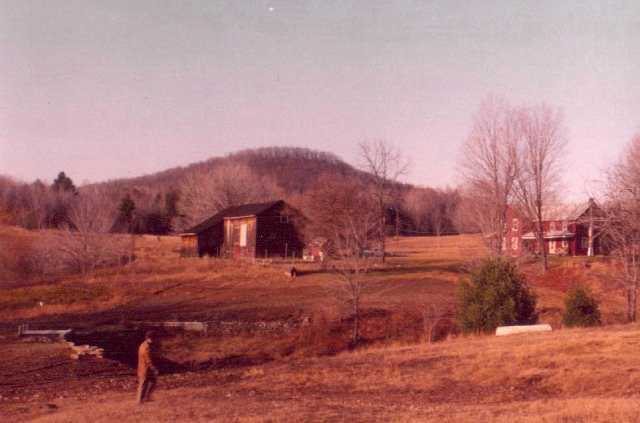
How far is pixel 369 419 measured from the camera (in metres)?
10.8

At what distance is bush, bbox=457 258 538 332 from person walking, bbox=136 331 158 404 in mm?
14042

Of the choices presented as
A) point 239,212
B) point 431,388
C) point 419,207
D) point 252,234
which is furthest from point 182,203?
point 431,388

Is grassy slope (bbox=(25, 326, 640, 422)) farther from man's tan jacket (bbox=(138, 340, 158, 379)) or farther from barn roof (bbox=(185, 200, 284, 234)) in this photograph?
barn roof (bbox=(185, 200, 284, 234))

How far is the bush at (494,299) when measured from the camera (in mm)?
23594

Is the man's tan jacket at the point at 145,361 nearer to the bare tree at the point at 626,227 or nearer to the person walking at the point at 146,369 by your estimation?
the person walking at the point at 146,369

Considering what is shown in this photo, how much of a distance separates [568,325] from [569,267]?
26.4 metres

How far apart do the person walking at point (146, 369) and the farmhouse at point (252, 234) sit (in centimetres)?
4196

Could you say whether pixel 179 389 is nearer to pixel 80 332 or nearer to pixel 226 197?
pixel 80 332

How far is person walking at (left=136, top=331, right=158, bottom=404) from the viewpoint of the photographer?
13.1 meters

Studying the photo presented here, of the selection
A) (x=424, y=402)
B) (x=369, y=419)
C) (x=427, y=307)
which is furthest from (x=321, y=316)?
(x=369, y=419)

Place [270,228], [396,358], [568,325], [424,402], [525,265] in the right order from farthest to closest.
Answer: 1. [270,228]
2. [525,265]
3. [568,325]
4. [396,358]
5. [424,402]

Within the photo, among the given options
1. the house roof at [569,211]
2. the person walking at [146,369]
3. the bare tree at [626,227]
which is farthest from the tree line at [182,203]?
the person walking at [146,369]

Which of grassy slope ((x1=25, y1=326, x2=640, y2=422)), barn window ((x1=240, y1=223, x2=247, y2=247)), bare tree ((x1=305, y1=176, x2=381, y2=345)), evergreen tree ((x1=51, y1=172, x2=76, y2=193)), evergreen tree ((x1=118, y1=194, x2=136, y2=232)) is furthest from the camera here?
evergreen tree ((x1=51, y1=172, x2=76, y2=193))

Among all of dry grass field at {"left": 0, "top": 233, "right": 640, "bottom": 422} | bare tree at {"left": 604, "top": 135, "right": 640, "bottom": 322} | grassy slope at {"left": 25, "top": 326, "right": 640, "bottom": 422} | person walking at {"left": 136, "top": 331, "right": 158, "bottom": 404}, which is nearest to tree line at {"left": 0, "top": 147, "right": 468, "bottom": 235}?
dry grass field at {"left": 0, "top": 233, "right": 640, "bottom": 422}
